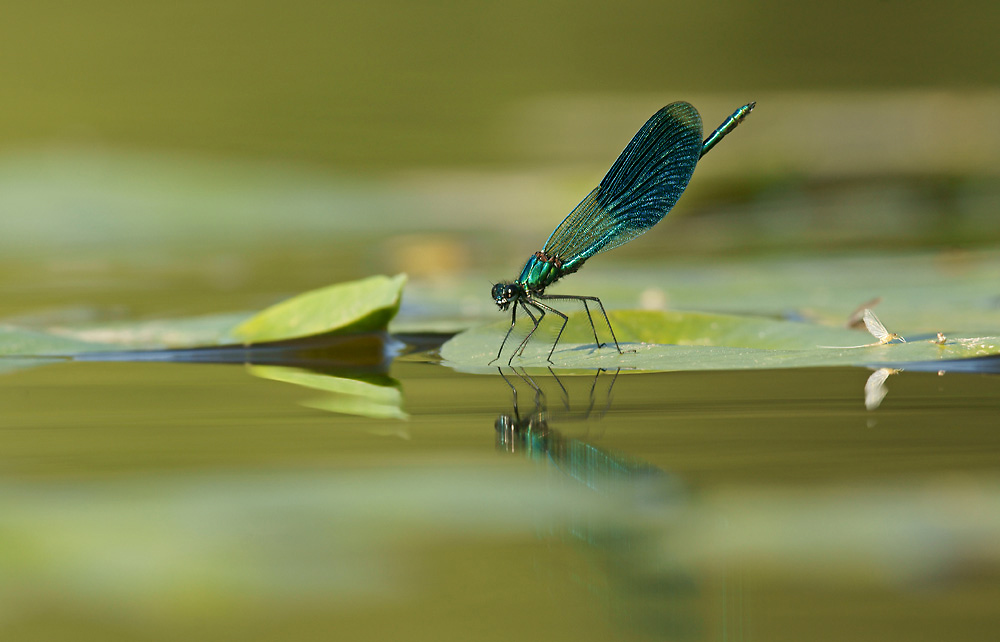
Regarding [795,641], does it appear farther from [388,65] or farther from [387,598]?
[388,65]

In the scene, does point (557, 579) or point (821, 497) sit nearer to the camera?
point (557, 579)

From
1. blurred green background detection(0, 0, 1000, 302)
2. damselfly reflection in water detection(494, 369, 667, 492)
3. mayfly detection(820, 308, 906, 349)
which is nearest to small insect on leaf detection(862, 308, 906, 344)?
mayfly detection(820, 308, 906, 349)

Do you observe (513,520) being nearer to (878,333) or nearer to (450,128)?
(878,333)

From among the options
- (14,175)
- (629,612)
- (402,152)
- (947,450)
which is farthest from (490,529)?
(402,152)

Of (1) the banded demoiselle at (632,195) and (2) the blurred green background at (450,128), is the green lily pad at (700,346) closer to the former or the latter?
(1) the banded demoiselle at (632,195)

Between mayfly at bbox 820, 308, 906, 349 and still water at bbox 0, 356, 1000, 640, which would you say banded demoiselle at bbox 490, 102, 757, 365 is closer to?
mayfly at bbox 820, 308, 906, 349

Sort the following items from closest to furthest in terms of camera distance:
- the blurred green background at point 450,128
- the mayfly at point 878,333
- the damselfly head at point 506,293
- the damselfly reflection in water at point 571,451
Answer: the damselfly reflection in water at point 571,451
the mayfly at point 878,333
the damselfly head at point 506,293
the blurred green background at point 450,128

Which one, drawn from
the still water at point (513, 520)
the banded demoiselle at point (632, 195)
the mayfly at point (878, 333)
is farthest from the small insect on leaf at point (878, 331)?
the banded demoiselle at point (632, 195)
